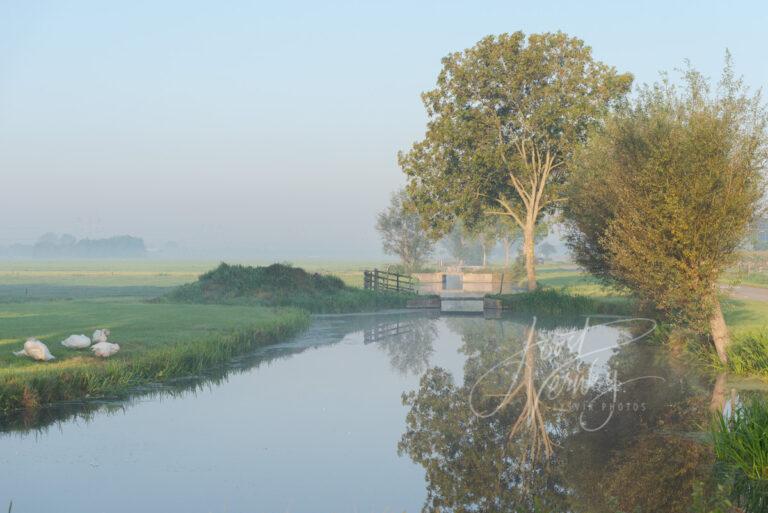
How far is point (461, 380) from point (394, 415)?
4616 millimetres

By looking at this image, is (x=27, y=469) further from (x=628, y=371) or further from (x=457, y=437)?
(x=628, y=371)

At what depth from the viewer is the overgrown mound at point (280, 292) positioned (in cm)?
4738

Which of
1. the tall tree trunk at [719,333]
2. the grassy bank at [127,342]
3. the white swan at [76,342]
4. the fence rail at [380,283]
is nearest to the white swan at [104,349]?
the grassy bank at [127,342]

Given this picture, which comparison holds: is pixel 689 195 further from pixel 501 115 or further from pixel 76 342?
pixel 501 115

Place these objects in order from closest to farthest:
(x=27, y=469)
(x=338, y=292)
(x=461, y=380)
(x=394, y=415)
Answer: (x=27, y=469) → (x=394, y=415) → (x=461, y=380) → (x=338, y=292)

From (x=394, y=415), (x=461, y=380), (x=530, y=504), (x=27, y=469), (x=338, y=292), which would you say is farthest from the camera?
(x=338, y=292)

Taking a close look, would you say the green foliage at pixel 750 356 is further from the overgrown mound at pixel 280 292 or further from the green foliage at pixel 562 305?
the overgrown mound at pixel 280 292

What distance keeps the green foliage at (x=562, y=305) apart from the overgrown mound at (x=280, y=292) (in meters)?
8.39

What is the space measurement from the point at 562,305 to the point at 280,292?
18157 millimetres

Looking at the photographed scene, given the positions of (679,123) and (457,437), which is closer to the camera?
(457,437)

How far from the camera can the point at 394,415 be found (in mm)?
17266

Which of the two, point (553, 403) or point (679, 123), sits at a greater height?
point (679, 123)

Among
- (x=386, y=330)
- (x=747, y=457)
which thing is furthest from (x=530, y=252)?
(x=747, y=457)

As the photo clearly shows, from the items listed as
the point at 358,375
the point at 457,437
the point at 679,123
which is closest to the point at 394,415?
the point at 457,437
